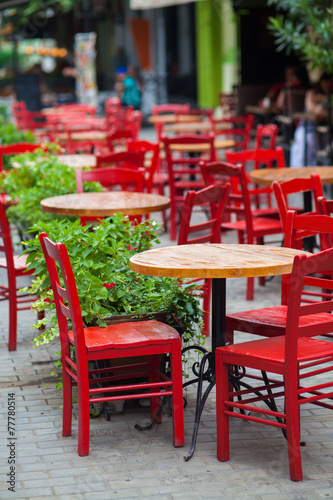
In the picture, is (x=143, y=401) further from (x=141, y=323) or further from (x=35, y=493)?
(x=35, y=493)

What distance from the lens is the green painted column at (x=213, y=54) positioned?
21.8m

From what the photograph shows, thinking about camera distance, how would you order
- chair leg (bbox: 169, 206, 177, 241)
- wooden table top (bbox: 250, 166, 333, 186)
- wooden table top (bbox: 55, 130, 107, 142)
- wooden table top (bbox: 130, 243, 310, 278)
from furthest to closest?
wooden table top (bbox: 55, 130, 107, 142) → chair leg (bbox: 169, 206, 177, 241) → wooden table top (bbox: 250, 166, 333, 186) → wooden table top (bbox: 130, 243, 310, 278)

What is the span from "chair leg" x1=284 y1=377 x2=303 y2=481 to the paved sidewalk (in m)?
0.06

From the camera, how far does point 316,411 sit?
429cm

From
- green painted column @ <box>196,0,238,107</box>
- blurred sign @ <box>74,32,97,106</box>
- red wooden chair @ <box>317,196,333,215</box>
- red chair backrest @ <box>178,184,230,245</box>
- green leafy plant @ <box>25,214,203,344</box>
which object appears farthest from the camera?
green painted column @ <box>196,0,238,107</box>

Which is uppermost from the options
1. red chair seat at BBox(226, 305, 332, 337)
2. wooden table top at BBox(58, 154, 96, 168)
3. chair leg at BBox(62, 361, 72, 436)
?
wooden table top at BBox(58, 154, 96, 168)

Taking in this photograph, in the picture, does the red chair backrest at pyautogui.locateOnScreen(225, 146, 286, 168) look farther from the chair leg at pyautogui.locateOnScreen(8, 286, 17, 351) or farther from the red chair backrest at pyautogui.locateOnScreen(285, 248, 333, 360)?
the red chair backrest at pyautogui.locateOnScreen(285, 248, 333, 360)

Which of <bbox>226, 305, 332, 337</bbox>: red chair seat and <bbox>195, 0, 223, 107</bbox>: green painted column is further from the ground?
<bbox>195, 0, 223, 107</bbox>: green painted column

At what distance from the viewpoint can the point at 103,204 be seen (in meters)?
5.70

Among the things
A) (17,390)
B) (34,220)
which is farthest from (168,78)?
(17,390)

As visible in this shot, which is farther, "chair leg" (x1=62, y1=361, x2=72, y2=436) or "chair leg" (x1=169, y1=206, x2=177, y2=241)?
"chair leg" (x1=169, y1=206, x2=177, y2=241)

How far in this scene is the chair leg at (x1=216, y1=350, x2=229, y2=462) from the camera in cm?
363

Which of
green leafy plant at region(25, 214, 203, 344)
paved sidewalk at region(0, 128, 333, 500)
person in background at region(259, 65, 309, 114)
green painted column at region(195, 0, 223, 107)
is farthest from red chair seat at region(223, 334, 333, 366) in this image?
green painted column at region(195, 0, 223, 107)

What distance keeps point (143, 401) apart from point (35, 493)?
1081mm
